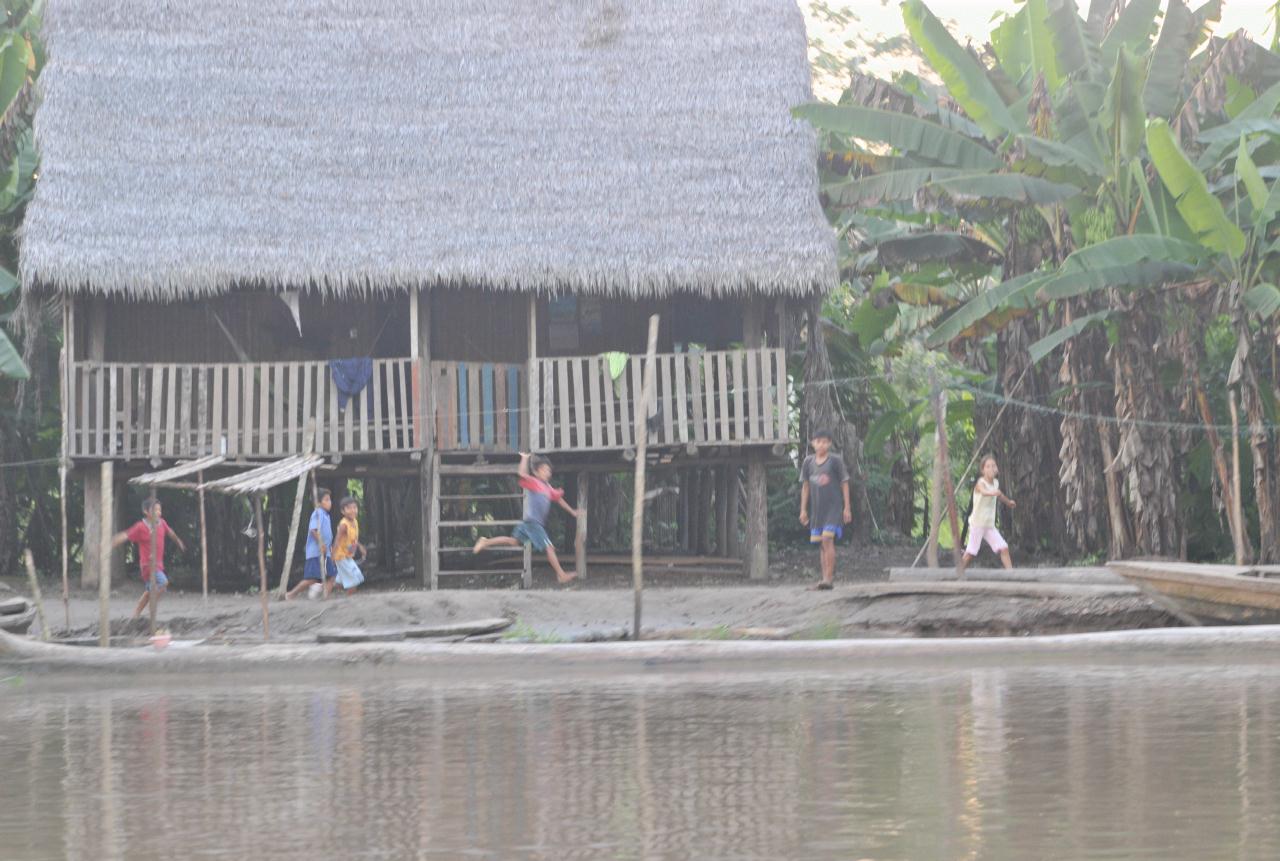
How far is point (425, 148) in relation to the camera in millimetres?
16688

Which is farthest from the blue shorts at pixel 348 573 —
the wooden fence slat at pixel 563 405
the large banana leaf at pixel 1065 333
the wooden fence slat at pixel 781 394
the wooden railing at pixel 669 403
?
the large banana leaf at pixel 1065 333

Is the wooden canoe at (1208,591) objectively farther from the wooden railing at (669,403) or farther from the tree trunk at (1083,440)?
the wooden railing at (669,403)

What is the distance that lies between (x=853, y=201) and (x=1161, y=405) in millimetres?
3302

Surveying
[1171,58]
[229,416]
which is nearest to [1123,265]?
[1171,58]

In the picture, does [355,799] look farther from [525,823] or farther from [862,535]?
[862,535]

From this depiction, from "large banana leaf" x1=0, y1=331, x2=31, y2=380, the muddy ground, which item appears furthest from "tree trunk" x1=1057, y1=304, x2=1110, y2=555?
"large banana leaf" x1=0, y1=331, x2=31, y2=380

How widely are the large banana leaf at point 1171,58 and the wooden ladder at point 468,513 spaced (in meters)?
6.57

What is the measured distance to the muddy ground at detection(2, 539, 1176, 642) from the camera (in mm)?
12227

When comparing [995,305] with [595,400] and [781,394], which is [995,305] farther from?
[595,400]

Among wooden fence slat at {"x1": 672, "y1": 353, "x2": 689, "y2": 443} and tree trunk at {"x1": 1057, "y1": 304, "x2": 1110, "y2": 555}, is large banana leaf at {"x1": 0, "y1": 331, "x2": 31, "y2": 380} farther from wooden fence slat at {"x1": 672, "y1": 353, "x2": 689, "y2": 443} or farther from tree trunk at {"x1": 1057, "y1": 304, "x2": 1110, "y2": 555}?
tree trunk at {"x1": 1057, "y1": 304, "x2": 1110, "y2": 555}

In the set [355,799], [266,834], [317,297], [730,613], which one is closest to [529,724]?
[355,799]

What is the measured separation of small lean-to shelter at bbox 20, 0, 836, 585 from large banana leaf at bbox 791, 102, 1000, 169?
838 millimetres

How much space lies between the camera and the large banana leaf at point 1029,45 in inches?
605

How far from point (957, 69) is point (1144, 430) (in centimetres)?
352
